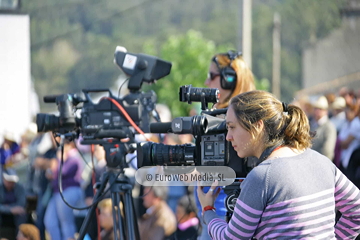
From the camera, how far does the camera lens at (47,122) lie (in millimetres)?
3594

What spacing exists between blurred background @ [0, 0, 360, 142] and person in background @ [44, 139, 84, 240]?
738 inches

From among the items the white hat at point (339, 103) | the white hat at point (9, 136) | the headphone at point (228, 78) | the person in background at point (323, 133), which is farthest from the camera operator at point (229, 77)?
the white hat at point (9, 136)

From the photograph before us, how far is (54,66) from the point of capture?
196 ft

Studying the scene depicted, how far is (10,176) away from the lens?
22.0ft

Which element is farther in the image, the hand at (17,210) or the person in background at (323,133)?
the hand at (17,210)

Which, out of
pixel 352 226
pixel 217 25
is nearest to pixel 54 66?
pixel 217 25

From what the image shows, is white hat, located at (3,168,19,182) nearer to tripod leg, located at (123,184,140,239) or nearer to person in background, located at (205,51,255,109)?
tripod leg, located at (123,184,140,239)

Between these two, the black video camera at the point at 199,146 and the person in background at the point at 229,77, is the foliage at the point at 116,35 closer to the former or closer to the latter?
the person in background at the point at 229,77

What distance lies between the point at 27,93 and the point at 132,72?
6097 mm

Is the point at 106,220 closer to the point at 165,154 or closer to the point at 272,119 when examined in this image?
the point at 165,154

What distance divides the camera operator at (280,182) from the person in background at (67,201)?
3.66 meters

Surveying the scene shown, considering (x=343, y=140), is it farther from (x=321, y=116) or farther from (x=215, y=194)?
(x=215, y=194)

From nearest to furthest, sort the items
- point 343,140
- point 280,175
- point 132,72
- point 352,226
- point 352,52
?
1. point 280,175
2. point 352,226
3. point 132,72
4. point 343,140
5. point 352,52

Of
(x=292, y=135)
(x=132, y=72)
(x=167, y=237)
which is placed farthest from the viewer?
(x=167, y=237)
